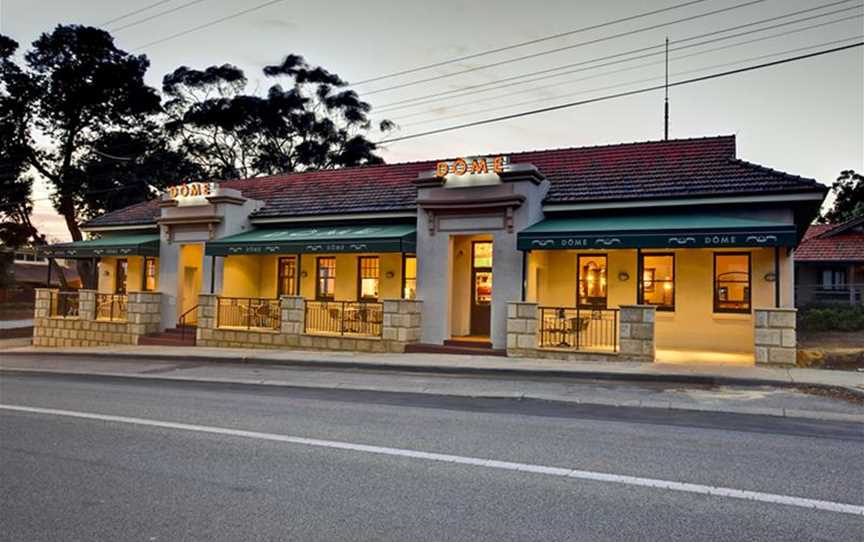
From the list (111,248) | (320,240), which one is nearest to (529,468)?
(320,240)

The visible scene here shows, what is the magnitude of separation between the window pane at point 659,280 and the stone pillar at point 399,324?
6.20 m

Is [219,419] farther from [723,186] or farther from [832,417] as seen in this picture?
[723,186]

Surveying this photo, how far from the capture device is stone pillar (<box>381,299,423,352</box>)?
53.2ft

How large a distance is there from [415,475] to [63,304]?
2293 centimetres

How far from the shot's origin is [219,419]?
26.9 feet

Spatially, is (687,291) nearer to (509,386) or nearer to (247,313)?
(509,386)

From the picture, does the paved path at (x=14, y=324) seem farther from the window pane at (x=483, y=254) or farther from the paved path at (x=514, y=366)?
A: the window pane at (x=483, y=254)

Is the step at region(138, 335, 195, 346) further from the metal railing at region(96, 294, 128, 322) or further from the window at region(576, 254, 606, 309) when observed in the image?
the window at region(576, 254, 606, 309)

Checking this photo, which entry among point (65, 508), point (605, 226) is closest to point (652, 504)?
point (65, 508)

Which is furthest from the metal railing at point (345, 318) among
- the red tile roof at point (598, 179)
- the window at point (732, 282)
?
the window at point (732, 282)

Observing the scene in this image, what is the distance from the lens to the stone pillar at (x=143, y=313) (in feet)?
69.1

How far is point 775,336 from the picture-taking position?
12.3m

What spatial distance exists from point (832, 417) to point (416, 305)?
33.5 ft

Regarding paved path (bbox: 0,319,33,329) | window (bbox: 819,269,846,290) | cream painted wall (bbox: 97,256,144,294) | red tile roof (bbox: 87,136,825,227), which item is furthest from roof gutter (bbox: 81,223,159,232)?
window (bbox: 819,269,846,290)
